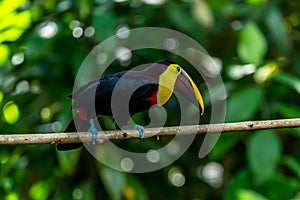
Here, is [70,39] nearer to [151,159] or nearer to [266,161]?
[151,159]

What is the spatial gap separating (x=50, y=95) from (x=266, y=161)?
2.72 feet

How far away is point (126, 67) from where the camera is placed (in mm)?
2604

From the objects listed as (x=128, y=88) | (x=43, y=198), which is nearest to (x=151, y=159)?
(x=43, y=198)

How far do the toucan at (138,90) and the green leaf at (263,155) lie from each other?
40cm

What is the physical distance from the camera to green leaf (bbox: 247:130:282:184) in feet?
7.37

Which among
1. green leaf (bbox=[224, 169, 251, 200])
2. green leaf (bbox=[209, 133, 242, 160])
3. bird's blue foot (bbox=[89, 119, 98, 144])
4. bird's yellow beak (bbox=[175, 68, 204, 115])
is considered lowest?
green leaf (bbox=[224, 169, 251, 200])

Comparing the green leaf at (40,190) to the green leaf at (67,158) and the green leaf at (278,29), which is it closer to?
the green leaf at (67,158)

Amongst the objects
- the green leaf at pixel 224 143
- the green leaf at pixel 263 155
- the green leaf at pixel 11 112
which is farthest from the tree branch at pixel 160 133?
the green leaf at pixel 11 112

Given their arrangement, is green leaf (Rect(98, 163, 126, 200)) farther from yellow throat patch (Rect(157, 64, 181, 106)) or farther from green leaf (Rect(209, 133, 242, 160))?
yellow throat patch (Rect(157, 64, 181, 106))

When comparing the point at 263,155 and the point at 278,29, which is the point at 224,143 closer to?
the point at 263,155

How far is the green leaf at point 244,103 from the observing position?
91.2 inches

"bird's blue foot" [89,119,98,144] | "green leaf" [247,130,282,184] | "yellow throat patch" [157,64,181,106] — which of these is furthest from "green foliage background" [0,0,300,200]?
"yellow throat patch" [157,64,181,106]

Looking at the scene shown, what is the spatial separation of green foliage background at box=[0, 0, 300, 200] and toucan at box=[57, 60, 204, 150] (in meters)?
0.36

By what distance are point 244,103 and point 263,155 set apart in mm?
188
